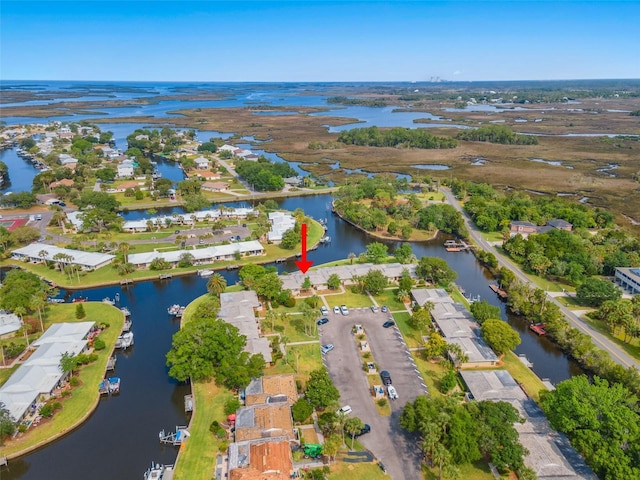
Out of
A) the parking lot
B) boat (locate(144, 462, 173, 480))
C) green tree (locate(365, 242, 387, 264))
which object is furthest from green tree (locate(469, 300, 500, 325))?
boat (locate(144, 462, 173, 480))

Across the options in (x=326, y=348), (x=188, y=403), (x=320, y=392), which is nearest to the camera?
(x=320, y=392)

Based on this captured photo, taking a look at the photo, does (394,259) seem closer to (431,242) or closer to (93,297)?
(431,242)

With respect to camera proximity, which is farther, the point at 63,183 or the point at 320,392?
the point at 63,183

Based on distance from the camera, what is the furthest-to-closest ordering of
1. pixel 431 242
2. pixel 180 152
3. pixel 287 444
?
pixel 180 152, pixel 431 242, pixel 287 444

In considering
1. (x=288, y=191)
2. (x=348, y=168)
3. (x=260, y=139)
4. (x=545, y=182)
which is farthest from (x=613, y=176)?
(x=260, y=139)

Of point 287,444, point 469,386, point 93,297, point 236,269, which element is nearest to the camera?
point 287,444

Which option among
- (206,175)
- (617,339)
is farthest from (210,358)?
(206,175)

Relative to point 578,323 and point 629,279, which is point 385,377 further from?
point 629,279
